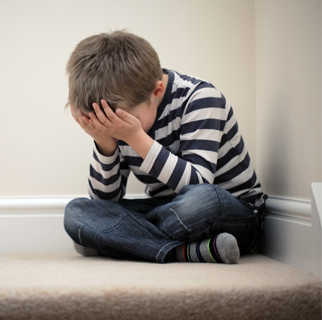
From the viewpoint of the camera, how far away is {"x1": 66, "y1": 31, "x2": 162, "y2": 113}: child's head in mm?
830

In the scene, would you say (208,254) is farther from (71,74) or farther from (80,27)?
(80,27)

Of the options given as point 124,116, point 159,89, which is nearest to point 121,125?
point 124,116

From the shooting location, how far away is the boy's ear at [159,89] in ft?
2.94

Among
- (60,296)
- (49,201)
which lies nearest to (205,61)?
(49,201)

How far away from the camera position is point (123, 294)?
53cm

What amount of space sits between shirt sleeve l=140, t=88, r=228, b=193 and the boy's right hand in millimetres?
114

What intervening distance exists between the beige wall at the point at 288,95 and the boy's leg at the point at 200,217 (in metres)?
0.14

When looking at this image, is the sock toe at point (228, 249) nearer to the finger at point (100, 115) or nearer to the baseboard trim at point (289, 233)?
the baseboard trim at point (289, 233)

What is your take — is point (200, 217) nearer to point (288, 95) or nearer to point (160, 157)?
point (160, 157)

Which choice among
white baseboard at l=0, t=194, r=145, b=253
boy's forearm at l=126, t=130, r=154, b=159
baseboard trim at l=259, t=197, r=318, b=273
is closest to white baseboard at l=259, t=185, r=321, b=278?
baseboard trim at l=259, t=197, r=318, b=273

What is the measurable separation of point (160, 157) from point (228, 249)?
0.72 feet

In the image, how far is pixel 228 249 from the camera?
0.77 m

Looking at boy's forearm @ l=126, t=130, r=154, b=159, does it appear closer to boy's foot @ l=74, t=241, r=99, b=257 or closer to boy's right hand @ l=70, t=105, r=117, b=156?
boy's right hand @ l=70, t=105, r=117, b=156

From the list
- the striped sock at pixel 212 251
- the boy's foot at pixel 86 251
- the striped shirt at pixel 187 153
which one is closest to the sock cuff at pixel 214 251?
the striped sock at pixel 212 251
